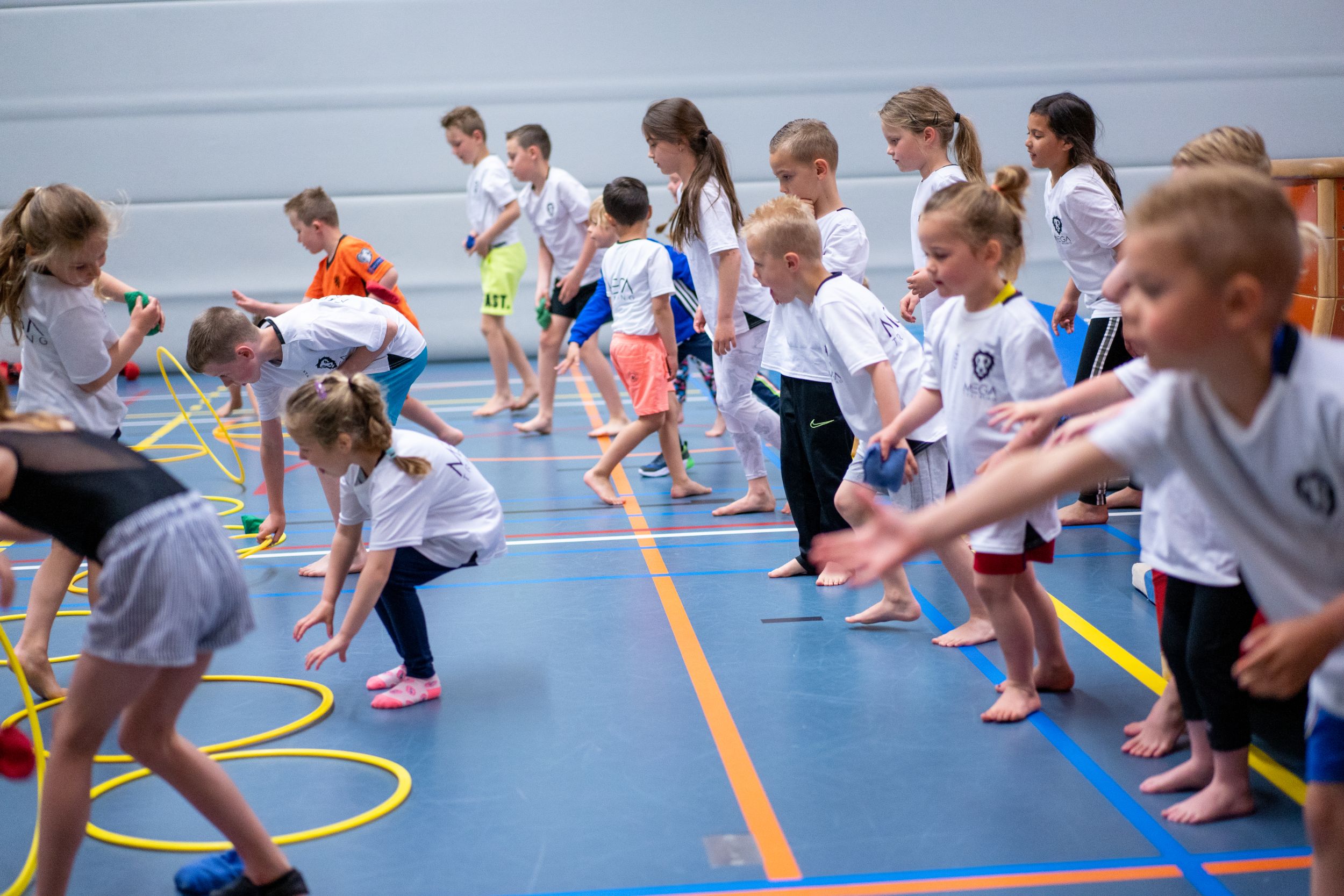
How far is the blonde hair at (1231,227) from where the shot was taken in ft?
5.09

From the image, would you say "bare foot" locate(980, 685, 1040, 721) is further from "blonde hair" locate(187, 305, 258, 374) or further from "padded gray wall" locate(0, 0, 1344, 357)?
"padded gray wall" locate(0, 0, 1344, 357)

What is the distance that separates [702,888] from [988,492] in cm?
119

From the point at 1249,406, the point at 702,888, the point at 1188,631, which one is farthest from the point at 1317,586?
the point at 702,888

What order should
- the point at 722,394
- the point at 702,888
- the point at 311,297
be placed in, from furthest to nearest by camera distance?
the point at 311,297, the point at 722,394, the point at 702,888

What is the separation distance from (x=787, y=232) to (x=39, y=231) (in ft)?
7.73

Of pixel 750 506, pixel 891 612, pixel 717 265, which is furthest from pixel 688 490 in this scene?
pixel 891 612

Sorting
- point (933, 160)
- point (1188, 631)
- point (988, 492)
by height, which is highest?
point (933, 160)

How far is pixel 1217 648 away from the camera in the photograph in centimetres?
257

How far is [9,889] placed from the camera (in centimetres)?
247

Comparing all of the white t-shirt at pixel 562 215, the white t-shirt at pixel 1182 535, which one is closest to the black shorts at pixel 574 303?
the white t-shirt at pixel 562 215

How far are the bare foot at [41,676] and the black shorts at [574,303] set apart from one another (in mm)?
4265

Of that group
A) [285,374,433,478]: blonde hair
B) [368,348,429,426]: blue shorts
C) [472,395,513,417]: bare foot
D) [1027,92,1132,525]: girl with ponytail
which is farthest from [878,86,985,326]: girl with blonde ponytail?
[472,395,513,417]: bare foot

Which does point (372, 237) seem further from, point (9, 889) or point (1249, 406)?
point (1249, 406)

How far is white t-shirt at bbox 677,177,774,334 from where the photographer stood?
16.6 feet
